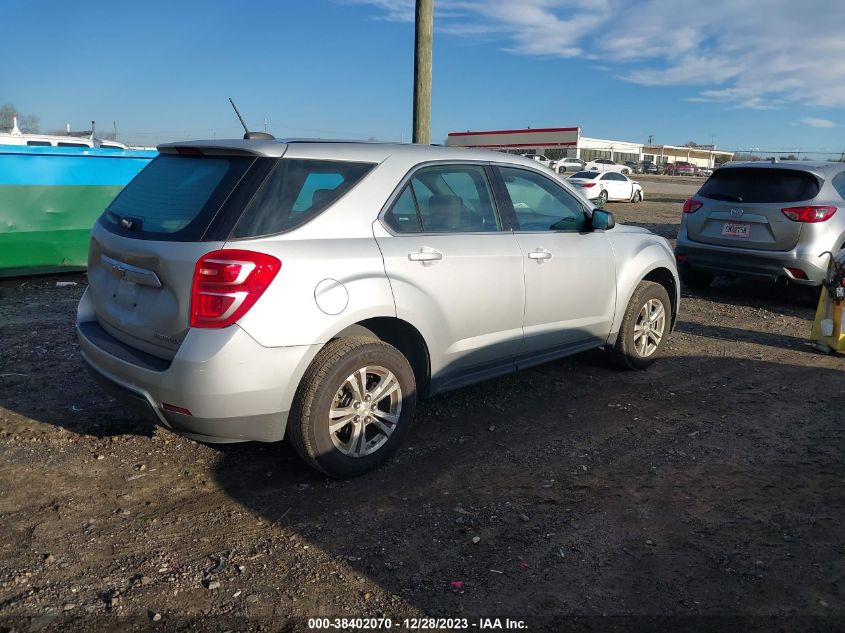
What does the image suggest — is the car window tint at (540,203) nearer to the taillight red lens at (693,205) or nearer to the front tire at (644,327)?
the front tire at (644,327)

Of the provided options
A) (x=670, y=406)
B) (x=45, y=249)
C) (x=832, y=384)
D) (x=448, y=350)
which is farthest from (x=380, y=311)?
(x=45, y=249)

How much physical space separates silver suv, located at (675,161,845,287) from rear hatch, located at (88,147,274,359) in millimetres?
6576

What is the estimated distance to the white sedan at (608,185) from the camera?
88.9ft

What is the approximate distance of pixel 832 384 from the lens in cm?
574

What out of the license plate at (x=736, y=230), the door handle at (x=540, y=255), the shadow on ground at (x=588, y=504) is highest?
the door handle at (x=540, y=255)

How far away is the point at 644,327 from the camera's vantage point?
5.84m

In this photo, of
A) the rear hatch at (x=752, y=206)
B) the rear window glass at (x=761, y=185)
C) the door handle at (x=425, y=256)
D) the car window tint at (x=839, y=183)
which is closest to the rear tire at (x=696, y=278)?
the rear hatch at (x=752, y=206)

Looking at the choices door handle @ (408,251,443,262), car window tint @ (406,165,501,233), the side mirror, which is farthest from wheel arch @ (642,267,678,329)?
door handle @ (408,251,443,262)

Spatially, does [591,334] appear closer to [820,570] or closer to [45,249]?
[820,570]

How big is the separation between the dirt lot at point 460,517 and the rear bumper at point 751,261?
9.54ft

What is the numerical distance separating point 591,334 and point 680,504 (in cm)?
181

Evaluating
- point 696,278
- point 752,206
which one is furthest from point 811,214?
point 696,278

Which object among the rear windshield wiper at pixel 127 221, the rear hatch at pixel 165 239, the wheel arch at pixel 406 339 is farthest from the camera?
the wheel arch at pixel 406 339

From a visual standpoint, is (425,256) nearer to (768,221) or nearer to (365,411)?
(365,411)
